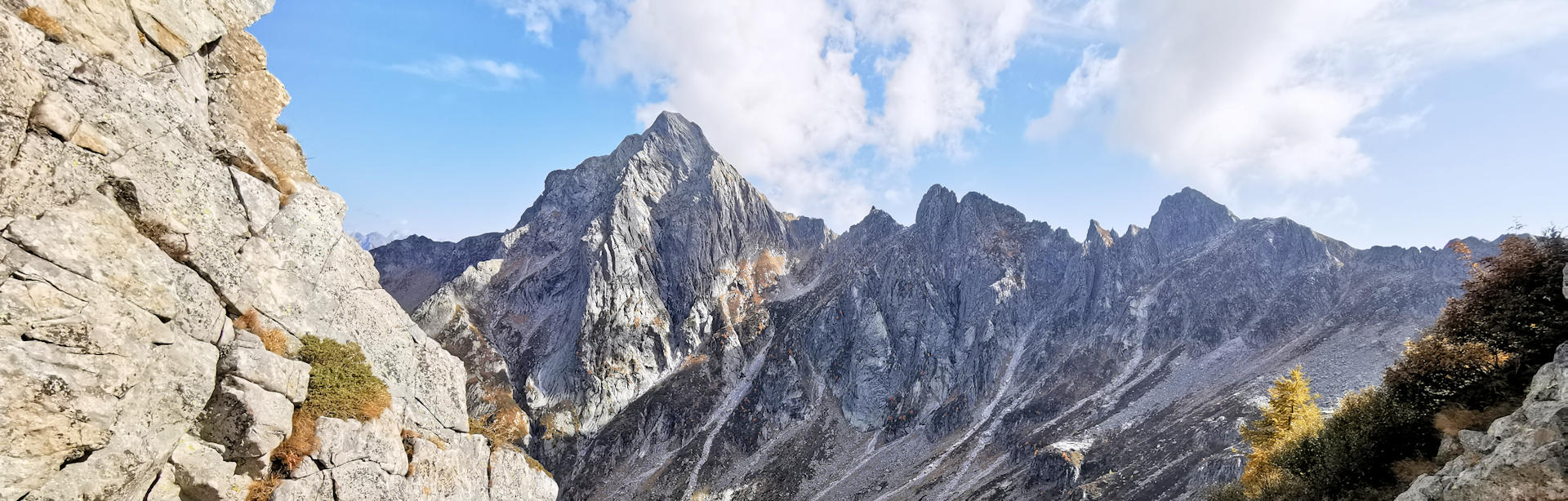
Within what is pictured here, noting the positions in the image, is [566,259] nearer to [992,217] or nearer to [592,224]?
[592,224]

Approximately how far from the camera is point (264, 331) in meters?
17.0

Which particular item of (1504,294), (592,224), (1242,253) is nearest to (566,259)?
(592,224)

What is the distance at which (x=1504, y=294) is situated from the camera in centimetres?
2062

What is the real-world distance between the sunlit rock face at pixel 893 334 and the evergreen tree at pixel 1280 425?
27.9 m

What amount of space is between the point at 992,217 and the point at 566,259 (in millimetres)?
104366

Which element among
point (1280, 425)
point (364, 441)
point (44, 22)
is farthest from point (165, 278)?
point (1280, 425)

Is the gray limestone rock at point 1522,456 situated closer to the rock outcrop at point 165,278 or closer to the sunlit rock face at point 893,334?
the rock outcrop at point 165,278

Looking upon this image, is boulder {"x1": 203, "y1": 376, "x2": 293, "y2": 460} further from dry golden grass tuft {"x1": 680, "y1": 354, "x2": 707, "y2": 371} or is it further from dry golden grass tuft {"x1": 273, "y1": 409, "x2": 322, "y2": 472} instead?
dry golden grass tuft {"x1": 680, "y1": 354, "x2": 707, "y2": 371}

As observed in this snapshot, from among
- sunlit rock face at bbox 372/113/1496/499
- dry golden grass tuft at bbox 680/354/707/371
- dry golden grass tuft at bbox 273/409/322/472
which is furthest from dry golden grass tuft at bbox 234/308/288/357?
dry golden grass tuft at bbox 680/354/707/371

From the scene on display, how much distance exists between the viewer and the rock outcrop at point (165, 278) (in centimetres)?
1145

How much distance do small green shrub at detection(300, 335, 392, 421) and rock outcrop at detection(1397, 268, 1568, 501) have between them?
111ft

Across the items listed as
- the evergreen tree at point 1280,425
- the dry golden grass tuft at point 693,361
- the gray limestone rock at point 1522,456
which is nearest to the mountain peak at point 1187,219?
the dry golden grass tuft at point 693,361

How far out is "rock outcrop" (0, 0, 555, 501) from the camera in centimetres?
1145

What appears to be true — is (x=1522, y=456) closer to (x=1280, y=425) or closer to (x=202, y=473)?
(x=1280, y=425)
